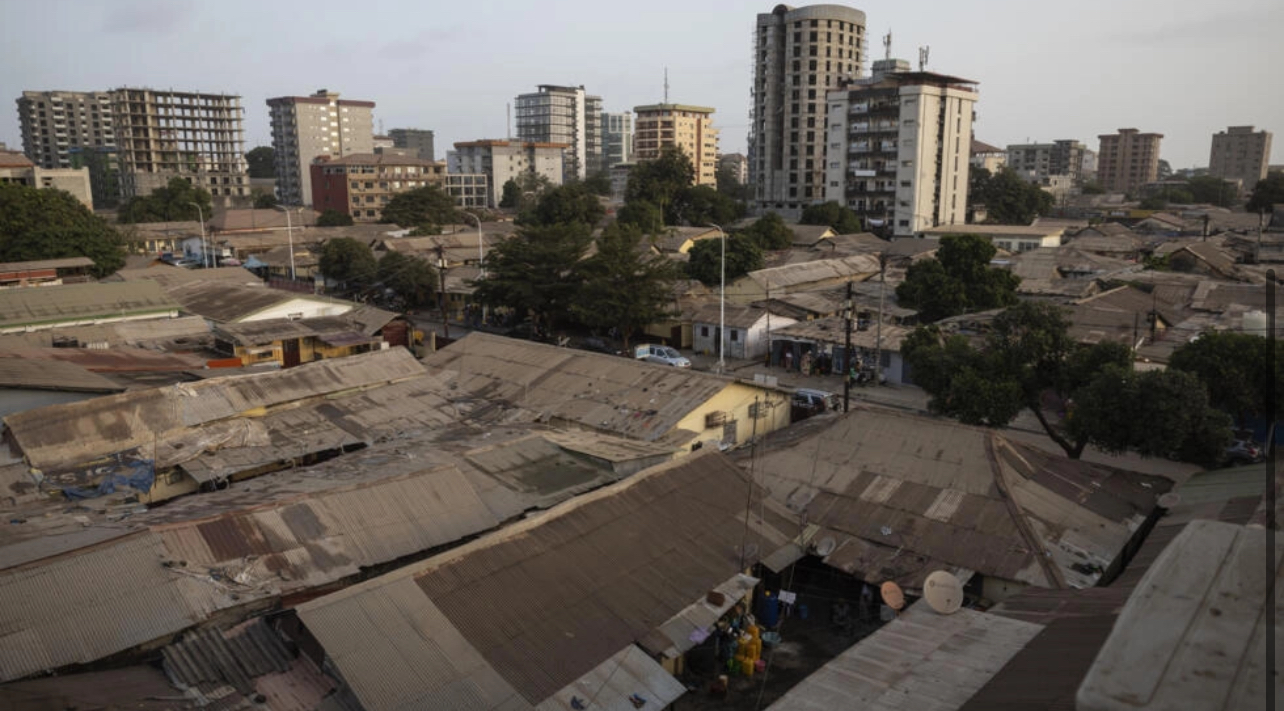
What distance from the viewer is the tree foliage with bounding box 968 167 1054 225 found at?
8981 cm

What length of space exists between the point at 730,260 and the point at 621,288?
15.3m

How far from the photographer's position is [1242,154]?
168 m

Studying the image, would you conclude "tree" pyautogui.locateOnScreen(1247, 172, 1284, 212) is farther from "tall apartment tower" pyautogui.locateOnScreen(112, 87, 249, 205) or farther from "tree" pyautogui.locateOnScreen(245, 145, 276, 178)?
"tree" pyautogui.locateOnScreen(245, 145, 276, 178)

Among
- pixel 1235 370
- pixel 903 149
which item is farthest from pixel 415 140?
pixel 1235 370

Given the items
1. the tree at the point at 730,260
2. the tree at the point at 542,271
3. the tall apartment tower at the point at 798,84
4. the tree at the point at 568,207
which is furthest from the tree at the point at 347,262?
the tall apartment tower at the point at 798,84

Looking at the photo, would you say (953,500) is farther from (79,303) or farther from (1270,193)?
(1270,193)

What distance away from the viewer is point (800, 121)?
97.2 metres

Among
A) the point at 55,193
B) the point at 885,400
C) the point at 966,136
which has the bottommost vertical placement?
the point at 885,400

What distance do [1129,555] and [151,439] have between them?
857 inches

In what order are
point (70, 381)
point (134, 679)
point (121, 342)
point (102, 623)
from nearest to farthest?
point (134, 679)
point (102, 623)
point (70, 381)
point (121, 342)

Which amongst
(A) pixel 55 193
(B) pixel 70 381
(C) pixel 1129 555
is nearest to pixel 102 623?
(B) pixel 70 381

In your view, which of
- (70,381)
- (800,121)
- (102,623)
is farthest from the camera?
(800,121)

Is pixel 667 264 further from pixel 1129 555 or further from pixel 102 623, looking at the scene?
pixel 102 623

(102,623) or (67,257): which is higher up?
(67,257)
